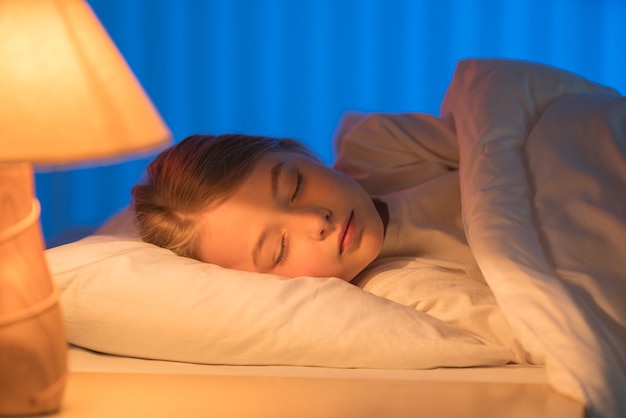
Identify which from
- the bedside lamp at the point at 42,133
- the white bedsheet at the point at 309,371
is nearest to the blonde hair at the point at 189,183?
the white bedsheet at the point at 309,371

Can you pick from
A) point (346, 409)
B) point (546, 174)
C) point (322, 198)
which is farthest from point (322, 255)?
point (346, 409)

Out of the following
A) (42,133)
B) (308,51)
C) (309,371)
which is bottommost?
(309,371)

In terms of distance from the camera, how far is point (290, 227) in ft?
4.45

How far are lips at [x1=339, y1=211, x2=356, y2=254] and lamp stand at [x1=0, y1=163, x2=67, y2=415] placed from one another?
0.58m

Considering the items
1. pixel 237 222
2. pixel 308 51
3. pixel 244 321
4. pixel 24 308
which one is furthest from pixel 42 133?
pixel 308 51

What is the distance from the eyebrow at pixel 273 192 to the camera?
4.45 ft

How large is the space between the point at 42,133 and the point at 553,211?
766 millimetres

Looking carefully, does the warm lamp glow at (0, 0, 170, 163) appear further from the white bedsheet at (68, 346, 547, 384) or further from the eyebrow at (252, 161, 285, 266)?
the eyebrow at (252, 161, 285, 266)

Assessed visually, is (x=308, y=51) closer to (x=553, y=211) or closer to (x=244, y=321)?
(x=553, y=211)

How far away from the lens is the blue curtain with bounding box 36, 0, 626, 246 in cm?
266

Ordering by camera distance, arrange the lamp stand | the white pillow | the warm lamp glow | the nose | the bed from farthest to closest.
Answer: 1. the nose
2. the white pillow
3. the bed
4. the lamp stand
5. the warm lamp glow

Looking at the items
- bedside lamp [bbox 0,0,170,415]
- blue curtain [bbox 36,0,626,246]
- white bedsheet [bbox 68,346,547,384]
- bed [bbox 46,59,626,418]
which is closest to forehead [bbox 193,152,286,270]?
bed [bbox 46,59,626,418]

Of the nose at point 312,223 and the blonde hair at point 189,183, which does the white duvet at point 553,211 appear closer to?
the nose at point 312,223

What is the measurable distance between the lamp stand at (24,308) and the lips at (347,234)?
0.58 meters
